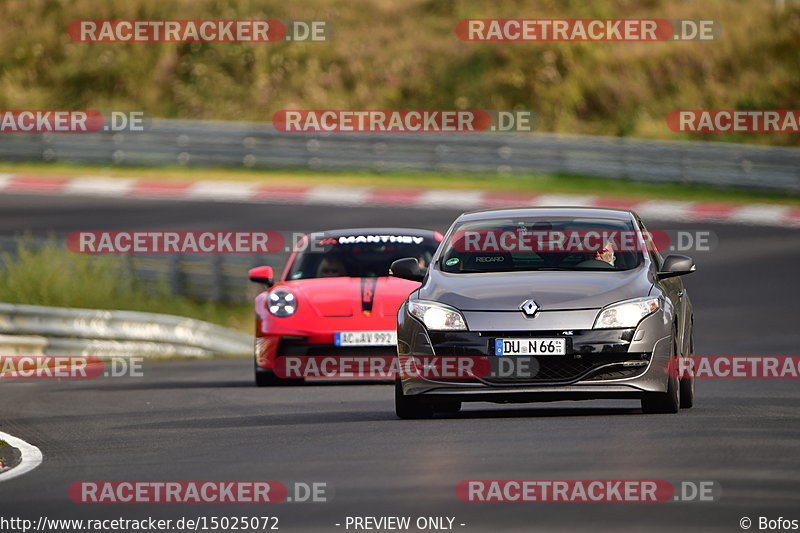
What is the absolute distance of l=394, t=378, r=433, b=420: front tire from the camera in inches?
445

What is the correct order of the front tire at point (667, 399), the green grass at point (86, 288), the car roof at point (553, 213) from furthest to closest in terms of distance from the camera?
the green grass at point (86, 288) → the car roof at point (553, 213) → the front tire at point (667, 399)

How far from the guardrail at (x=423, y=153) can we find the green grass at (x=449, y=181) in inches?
5.8

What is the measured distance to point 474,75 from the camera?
44.0m

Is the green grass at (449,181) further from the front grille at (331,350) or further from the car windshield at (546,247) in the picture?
the car windshield at (546,247)

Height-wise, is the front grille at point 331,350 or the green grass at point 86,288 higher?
the green grass at point 86,288

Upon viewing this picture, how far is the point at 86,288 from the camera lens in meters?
21.9

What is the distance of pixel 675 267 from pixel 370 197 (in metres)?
21.2

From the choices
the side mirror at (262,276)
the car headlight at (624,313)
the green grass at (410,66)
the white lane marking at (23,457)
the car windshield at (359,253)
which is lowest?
the white lane marking at (23,457)

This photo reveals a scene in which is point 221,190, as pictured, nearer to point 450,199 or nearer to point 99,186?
point 99,186

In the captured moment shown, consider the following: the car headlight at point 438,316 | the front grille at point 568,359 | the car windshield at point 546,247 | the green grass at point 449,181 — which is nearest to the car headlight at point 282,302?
the car windshield at point 546,247

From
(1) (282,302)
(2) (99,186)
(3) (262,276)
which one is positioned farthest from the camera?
(2) (99,186)

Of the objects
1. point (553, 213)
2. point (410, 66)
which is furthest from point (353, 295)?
point (410, 66)

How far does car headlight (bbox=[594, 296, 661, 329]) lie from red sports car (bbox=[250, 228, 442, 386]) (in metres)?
3.99

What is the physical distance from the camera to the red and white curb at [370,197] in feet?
98.7
